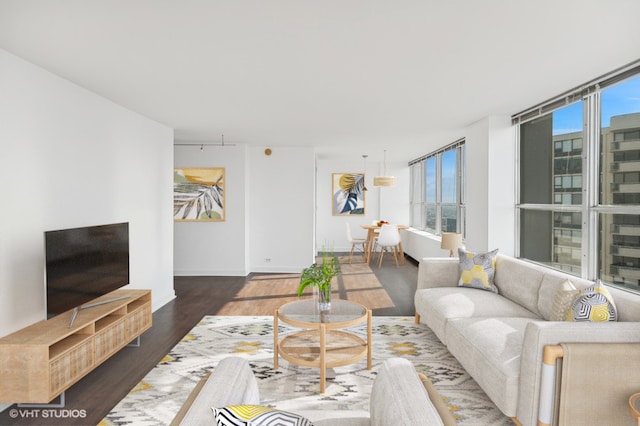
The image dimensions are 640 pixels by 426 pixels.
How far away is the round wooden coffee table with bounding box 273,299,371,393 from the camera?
10.5 feet

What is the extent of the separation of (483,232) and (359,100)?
2.33 meters

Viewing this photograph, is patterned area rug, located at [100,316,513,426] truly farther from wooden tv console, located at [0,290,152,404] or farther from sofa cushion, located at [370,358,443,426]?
sofa cushion, located at [370,358,443,426]

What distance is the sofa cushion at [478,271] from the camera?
4.17m

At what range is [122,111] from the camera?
450 centimetres

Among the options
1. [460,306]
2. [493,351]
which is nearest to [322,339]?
[493,351]

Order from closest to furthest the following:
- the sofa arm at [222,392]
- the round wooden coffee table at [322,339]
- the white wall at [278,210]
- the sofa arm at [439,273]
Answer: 1. the sofa arm at [222,392]
2. the round wooden coffee table at [322,339]
3. the sofa arm at [439,273]
4. the white wall at [278,210]

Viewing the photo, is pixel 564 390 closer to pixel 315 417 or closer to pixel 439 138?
pixel 315 417

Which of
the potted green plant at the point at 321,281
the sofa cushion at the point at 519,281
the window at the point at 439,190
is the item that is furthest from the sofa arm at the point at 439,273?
the window at the point at 439,190

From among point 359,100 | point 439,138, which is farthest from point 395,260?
point 359,100

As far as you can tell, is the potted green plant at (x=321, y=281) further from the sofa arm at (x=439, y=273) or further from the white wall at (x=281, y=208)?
the white wall at (x=281, y=208)

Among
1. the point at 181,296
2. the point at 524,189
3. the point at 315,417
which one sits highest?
the point at 524,189

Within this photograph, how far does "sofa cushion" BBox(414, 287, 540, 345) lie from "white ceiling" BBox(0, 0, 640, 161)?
190cm

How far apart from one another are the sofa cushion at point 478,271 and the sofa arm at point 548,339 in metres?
1.83

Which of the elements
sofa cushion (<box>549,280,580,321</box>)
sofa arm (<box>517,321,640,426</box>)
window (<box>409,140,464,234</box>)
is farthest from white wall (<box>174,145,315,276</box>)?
sofa arm (<box>517,321,640,426</box>)
